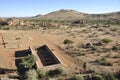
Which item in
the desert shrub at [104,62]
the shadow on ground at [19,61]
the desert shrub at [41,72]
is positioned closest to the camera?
the desert shrub at [41,72]

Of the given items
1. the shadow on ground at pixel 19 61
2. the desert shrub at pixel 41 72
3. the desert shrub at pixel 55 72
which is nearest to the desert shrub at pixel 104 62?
the desert shrub at pixel 55 72

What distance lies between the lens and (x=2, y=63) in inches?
1100

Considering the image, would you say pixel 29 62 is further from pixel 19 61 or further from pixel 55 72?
pixel 19 61

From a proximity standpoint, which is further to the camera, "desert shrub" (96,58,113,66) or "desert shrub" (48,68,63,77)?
"desert shrub" (96,58,113,66)

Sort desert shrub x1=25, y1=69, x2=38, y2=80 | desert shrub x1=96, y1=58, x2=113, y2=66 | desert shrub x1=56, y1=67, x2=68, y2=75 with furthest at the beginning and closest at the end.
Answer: desert shrub x1=96, y1=58, x2=113, y2=66 < desert shrub x1=56, y1=67, x2=68, y2=75 < desert shrub x1=25, y1=69, x2=38, y2=80

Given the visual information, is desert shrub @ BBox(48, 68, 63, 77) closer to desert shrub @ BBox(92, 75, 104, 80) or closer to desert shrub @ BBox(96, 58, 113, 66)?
desert shrub @ BBox(92, 75, 104, 80)

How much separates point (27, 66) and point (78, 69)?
498 cm

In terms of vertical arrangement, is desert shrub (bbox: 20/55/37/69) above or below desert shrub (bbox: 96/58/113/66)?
above

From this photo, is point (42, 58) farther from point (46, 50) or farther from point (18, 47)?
point (18, 47)

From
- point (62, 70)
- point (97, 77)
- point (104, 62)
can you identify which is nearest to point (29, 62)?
point (62, 70)

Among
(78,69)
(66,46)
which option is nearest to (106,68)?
(78,69)

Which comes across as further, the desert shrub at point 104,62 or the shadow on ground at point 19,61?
the desert shrub at point 104,62

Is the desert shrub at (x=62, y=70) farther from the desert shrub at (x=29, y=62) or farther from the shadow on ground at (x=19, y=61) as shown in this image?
the shadow on ground at (x=19, y=61)

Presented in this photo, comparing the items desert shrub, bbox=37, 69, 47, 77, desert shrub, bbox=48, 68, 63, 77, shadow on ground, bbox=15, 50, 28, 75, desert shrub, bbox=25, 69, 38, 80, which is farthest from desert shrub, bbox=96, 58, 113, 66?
shadow on ground, bbox=15, 50, 28, 75
